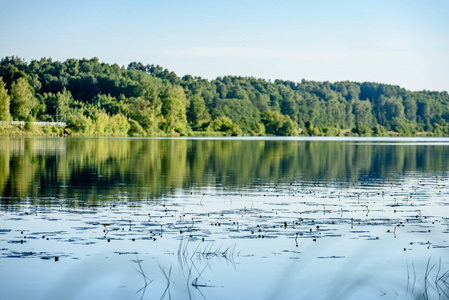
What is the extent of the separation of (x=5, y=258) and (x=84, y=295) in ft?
9.71

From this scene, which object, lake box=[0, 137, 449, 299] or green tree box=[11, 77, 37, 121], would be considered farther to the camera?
green tree box=[11, 77, 37, 121]

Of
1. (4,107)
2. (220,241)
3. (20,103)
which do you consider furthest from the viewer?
(20,103)

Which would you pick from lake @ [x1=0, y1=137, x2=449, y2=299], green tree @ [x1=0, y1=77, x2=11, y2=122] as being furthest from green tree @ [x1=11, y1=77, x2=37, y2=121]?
lake @ [x1=0, y1=137, x2=449, y2=299]

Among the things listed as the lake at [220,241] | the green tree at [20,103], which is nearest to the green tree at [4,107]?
the green tree at [20,103]

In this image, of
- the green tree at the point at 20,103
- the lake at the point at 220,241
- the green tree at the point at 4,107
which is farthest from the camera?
the green tree at the point at 20,103

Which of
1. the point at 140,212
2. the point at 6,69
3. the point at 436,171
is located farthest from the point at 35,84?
the point at 140,212

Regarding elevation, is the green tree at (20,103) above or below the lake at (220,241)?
above

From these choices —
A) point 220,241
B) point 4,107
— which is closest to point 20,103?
point 4,107

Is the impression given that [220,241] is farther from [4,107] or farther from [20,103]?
[20,103]

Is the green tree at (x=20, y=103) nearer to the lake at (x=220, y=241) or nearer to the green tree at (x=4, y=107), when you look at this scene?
the green tree at (x=4, y=107)

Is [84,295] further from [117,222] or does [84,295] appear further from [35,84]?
[35,84]

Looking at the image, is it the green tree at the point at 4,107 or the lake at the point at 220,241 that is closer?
the lake at the point at 220,241

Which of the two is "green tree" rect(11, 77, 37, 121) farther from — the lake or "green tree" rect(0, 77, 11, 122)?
the lake

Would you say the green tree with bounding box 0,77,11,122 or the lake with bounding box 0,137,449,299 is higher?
the green tree with bounding box 0,77,11,122
